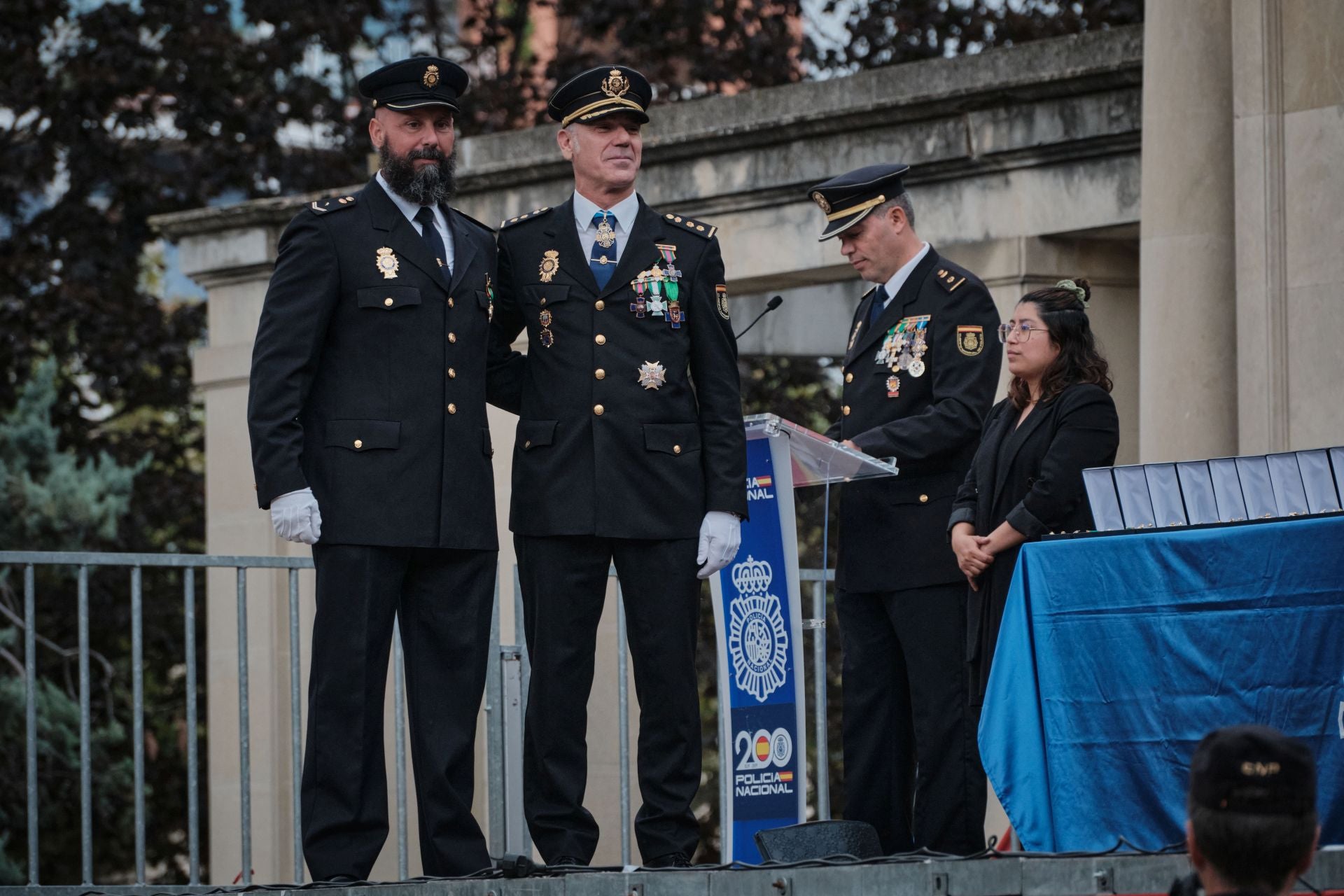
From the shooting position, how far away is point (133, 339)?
50.2 ft

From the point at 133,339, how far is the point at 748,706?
381 inches

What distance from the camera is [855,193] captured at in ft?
Result: 22.3

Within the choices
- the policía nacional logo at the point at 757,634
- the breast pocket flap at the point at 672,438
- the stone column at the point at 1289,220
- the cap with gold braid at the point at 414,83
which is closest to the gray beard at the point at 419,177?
the cap with gold braid at the point at 414,83

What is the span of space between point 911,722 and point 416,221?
212 cm

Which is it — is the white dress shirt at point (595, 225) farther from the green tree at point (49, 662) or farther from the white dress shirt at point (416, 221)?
the green tree at point (49, 662)

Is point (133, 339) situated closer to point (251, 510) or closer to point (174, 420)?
point (174, 420)

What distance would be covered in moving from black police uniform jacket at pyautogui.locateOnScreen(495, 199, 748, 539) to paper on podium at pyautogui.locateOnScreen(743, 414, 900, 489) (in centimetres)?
21

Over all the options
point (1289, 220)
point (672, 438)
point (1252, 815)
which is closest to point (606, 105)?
point (672, 438)

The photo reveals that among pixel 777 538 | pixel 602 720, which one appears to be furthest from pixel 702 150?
pixel 777 538

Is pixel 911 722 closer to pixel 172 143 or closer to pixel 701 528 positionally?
pixel 701 528

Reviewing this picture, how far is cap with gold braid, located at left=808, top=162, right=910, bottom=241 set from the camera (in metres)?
6.77

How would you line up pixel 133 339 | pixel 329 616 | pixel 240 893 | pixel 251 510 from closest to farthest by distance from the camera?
pixel 240 893 < pixel 329 616 < pixel 251 510 < pixel 133 339

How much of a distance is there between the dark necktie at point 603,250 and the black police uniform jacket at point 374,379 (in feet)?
1.05

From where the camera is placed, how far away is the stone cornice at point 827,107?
893cm
